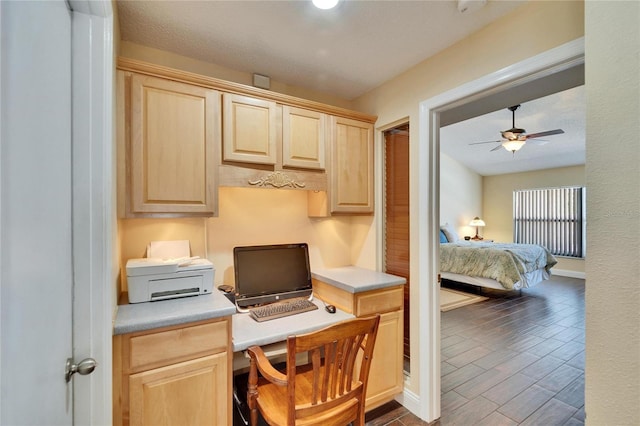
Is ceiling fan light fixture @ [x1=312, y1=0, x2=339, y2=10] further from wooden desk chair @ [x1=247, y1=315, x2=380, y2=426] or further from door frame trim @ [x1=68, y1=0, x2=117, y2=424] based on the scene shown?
wooden desk chair @ [x1=247, y1=315, x2=380, y2=426]

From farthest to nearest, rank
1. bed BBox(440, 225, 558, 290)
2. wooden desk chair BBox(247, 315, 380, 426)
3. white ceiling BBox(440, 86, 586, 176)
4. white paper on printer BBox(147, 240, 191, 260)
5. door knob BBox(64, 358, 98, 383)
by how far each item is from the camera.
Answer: bed BBox(440, 225, 558, 290) < white ceiling BBox(440, 86, 586, 176) < white paper on printer BBox(147, 240, 191, 260) < wooden desk chair BBox(247, 315, 380, 426) < door knob BBox(64, 358, 98, 383)

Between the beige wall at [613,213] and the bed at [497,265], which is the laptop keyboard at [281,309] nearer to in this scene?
the beige wall at [613,213]

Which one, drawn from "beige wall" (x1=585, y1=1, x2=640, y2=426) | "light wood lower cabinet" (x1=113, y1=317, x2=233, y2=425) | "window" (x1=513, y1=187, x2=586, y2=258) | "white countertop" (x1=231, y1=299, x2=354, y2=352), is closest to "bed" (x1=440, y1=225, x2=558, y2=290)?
"window" (x1=513, y1=187, x2=586, y2=258)

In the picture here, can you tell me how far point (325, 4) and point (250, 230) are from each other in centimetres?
151

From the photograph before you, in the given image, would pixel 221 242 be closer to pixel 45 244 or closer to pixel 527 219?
pixel 45 244

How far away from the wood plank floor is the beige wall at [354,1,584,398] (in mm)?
477

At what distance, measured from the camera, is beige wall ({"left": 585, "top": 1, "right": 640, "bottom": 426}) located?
2.42 feet

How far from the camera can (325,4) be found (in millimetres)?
1432

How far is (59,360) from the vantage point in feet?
2.92

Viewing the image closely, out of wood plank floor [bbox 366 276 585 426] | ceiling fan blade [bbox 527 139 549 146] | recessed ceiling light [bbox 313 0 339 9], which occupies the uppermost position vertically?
ceiling fan blade [bbox 527 139 549 146]

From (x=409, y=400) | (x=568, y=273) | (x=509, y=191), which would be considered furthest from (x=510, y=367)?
(x=509, y=191)

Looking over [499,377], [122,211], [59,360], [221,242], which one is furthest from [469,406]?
[122,211]

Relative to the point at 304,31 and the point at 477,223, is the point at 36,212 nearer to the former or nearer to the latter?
the point at 304,31

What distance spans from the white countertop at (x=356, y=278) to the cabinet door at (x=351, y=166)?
0.50 m
